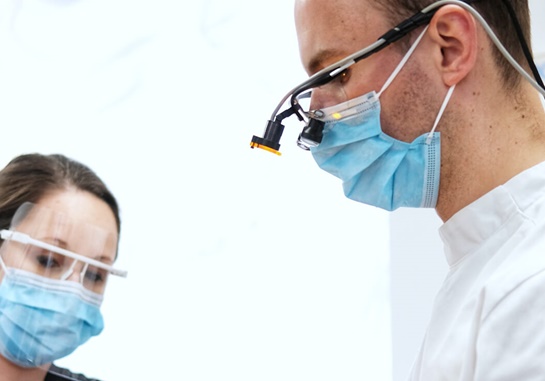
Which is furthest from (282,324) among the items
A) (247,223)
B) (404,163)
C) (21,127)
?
(404,163)

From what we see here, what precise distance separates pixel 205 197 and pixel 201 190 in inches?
1.0

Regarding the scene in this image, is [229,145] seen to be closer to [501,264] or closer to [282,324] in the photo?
[282,324]

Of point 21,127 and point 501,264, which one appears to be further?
point 21,127

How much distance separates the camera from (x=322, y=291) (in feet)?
7.19

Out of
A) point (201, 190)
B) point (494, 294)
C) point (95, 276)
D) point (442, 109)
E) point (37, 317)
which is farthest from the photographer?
point (201, 190)

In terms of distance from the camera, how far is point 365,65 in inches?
40.1

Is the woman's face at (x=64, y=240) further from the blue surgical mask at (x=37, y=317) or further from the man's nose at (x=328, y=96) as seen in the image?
the man's nose at (x=328, y=96)

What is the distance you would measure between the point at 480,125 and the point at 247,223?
126cm

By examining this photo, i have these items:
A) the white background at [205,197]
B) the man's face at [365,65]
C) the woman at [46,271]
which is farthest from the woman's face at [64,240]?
the man's face at [365,65]

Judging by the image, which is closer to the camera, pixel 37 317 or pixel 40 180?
pixel 37 317

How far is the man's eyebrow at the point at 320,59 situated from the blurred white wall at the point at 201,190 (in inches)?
36.4

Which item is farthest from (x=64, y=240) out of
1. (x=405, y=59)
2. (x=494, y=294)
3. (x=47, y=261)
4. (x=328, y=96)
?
(x=494, y=294)

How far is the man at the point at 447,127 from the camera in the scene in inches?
37.6

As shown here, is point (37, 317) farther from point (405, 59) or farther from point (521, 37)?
point (521, 37)
